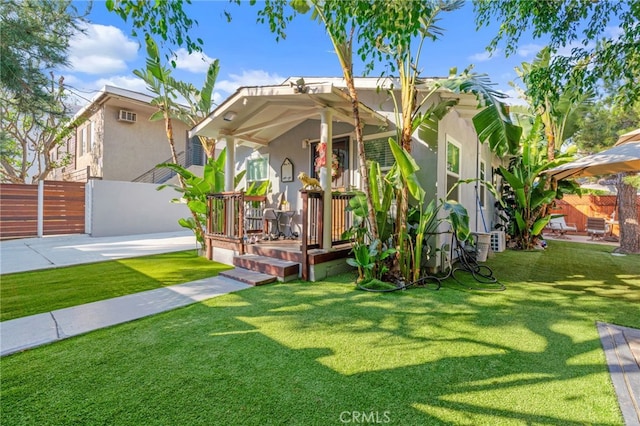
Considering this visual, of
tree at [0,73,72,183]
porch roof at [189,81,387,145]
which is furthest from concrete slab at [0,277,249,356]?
tree at [0,73,72,183]

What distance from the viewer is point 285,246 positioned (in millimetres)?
6566

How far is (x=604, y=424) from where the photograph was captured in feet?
6.28

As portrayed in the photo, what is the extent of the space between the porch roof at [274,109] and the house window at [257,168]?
1270 mm

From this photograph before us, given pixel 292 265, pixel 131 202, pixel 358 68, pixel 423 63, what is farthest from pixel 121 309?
pixel 131 202

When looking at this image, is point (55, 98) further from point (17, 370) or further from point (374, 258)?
point (374, 258)

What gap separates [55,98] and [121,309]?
15.6 ft

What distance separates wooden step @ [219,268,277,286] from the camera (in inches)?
203

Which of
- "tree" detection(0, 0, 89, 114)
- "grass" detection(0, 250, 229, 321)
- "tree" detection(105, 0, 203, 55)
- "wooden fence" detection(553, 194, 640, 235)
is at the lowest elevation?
"grass" detection(0, 250, 229, 321)

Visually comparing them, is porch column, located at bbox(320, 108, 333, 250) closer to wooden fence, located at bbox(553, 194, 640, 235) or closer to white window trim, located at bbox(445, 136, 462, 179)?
white window trim, located at bbox(445, 136, 462, 179)

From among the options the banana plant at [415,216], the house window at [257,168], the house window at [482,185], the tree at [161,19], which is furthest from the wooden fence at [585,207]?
the tree at [161,19]

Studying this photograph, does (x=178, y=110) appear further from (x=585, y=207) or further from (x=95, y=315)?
(x=585, y=207)

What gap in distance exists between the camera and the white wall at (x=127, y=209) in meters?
12.1

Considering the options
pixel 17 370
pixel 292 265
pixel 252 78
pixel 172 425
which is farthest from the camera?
pixel 252 78

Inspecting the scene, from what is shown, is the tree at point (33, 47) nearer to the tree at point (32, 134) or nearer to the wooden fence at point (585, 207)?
the tree at point (32, 134)
